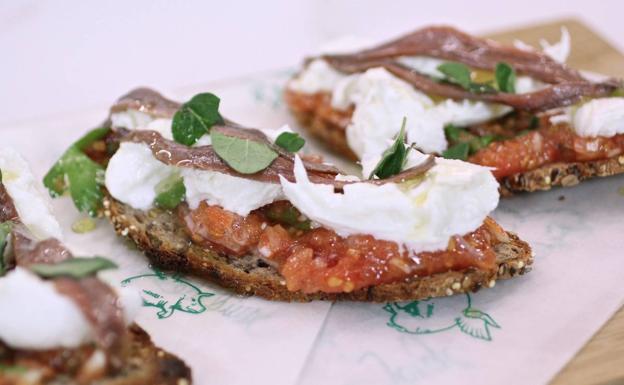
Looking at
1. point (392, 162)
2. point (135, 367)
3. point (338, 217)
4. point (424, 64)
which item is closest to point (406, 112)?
point (424, 64)

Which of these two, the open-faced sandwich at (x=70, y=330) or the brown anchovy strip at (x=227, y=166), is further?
the brown anchovy strip at (x=227, y=166)

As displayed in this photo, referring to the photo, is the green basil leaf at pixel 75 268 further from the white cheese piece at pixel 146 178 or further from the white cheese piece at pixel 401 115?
the white cheese piece at pixel 401 115

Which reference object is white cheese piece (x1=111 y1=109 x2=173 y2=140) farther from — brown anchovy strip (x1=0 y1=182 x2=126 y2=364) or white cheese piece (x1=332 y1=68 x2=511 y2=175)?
brown anchovy strip (x1=0 y1=182 x2=126 y2=364)

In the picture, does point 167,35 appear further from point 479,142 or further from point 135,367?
point 135,367

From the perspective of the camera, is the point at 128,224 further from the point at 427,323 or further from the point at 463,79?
the point at 463,79

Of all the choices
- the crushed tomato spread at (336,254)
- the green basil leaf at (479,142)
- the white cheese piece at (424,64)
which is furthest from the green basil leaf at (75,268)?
the white cheese piece at (424,64)

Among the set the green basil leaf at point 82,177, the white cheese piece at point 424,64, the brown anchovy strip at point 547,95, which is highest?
the white cheese piece at point 424,64

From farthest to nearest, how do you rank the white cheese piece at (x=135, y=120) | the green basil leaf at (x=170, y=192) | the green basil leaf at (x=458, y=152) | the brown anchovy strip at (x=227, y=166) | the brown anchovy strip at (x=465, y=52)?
the brown anchovy strip at (x=465, y=52), the green basil leaf at (x=458, y=152), the white cheese piece at (x=135, y=120), the green basil leaf at (x=170, y=192), the brown anchovy strip at (x=227, y=166)

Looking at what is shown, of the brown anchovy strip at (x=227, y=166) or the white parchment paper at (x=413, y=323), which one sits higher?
the brown anchovy strip at (x=227, y=166)

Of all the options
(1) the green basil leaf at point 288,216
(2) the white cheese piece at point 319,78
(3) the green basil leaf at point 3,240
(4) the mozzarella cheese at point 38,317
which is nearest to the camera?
(4) the mozzarella cheese at point 38,317
